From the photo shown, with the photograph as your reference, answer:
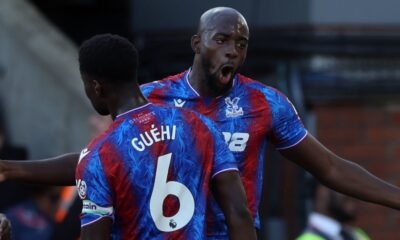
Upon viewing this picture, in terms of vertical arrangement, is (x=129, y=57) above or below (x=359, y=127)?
above

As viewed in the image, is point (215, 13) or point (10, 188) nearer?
point (215, 13)

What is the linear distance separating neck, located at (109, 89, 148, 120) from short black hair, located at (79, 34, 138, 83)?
0.20ft

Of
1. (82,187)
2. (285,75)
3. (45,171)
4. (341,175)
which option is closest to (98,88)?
(82,187)

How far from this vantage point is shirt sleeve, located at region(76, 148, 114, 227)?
5.53m

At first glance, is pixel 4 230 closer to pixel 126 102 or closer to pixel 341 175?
pixel 126 102

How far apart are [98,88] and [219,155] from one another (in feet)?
1.89

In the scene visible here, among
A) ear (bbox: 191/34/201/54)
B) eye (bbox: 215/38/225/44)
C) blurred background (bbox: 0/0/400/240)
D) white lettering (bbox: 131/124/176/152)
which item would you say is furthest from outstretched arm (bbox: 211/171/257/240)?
blurred background (bbox: 0/0/400/240)

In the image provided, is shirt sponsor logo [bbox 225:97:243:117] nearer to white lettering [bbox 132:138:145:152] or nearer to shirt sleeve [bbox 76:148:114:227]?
white lettering [bbox 132:138:145:152]

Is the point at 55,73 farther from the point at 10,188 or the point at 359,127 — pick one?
the point at 359,127

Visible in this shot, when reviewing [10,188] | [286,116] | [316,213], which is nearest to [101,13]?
[10,188]

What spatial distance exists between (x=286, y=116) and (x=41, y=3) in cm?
706

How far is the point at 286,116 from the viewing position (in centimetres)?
632

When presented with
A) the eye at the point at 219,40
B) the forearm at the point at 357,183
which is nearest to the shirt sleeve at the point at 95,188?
the eye at the point at 219,40

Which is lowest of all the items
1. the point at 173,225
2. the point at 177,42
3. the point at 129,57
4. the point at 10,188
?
the point at 10,188
